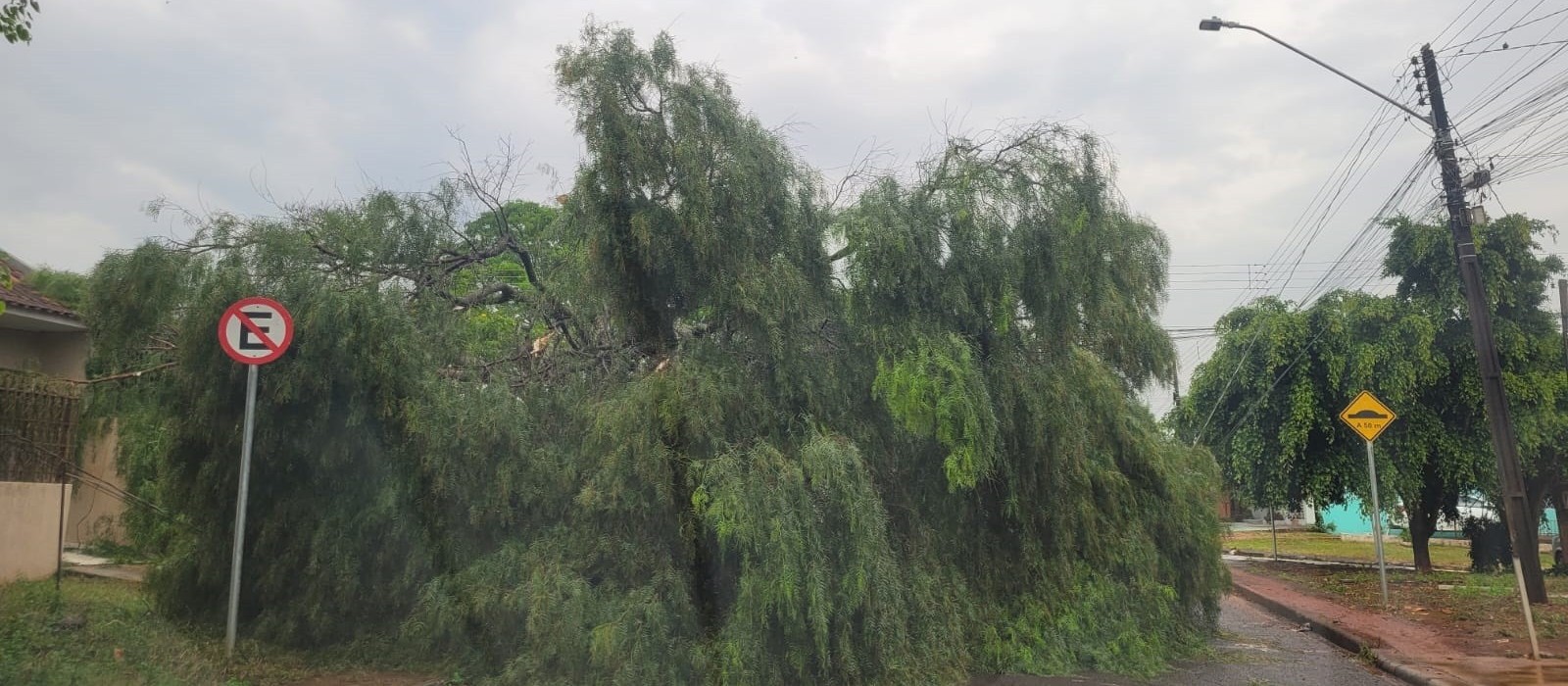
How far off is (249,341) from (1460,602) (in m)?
17.4

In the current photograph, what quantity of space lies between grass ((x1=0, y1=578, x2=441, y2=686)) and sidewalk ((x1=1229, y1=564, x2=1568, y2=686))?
9.73m

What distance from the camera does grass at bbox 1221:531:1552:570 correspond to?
29.1 metres

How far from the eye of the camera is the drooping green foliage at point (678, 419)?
816cm

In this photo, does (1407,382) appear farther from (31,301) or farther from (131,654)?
(31,301)

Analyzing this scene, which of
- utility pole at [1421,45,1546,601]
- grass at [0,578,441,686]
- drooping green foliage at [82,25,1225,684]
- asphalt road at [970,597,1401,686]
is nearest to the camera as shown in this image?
grass at [0,578,441,686]

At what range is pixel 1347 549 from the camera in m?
35.1

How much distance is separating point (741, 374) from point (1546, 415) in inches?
754

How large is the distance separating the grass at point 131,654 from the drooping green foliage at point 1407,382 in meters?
19.9

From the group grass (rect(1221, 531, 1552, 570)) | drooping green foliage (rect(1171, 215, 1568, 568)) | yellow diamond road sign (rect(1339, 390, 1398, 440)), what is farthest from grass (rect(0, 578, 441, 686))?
grass (rect(1221, 531, 1552, 570))

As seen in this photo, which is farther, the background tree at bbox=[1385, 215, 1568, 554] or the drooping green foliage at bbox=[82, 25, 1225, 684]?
the background tree at bbox=[1385, 215, 1568, 554]

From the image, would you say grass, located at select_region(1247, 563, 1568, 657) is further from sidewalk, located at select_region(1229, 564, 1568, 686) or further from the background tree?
the background tree

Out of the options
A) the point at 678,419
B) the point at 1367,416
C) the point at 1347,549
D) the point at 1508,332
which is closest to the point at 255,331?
the point at 678,419

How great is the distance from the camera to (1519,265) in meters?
22.0

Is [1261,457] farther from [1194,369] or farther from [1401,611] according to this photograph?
[1401,611]
